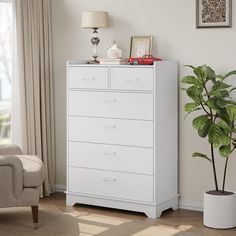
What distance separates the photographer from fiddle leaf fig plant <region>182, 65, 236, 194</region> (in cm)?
A: 493

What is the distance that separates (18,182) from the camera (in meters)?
4.88

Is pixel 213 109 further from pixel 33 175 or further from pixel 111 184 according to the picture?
pixel 33 175

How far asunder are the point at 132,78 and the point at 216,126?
2.75 ft

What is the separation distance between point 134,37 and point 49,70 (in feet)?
3.28

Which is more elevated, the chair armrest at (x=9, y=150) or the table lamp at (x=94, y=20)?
the table lamp at (x=94, y=20)

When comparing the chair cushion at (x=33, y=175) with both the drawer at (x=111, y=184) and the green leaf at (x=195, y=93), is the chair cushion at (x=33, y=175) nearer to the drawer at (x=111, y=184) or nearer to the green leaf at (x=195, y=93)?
the drawer at (x=111, y=184)

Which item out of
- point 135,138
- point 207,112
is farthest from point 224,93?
point 135,138

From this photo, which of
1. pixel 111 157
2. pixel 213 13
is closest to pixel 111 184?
pixel 111 157

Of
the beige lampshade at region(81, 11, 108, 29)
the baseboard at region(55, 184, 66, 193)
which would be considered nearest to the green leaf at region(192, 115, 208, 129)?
the beige lampshade at region(81, 11, 108, 29)

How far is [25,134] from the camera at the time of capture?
593cm

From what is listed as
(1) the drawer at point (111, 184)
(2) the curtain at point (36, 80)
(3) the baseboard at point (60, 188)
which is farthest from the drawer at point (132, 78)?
(3) the baseboard at point (60, 188)

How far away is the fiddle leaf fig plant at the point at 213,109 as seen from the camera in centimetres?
493

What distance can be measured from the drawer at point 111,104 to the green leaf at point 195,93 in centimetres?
33

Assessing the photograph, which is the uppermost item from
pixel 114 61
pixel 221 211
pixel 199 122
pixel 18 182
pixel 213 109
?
pixel 114 61
